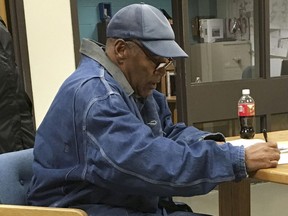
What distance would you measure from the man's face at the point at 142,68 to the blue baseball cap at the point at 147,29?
0.03 metres

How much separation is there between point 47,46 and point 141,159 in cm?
186

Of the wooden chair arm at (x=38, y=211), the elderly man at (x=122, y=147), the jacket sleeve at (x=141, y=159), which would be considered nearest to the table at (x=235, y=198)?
the elderly man at (x=122, y=147)

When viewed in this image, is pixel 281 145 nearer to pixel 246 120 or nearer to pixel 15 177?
pixel 246 120

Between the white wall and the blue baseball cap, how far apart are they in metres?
1.57

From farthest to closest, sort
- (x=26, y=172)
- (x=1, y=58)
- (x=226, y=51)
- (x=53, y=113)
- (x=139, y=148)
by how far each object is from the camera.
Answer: (x=226, y=51), (x=1, y=58), (x=26, y=172), (x=53, y=113), (x=139, y=148)

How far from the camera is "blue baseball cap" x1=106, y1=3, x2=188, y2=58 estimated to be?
1.40 metres

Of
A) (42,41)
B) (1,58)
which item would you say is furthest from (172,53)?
(42,41)

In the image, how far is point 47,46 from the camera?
2945 millimetres

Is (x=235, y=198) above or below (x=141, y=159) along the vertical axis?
below

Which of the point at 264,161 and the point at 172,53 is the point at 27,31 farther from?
the point at 264,161

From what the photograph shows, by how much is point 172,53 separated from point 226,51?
2481mm

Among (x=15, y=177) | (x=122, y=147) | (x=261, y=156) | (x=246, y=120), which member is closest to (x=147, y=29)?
(x=122, y=147)

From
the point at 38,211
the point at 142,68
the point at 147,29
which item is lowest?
the point at 38,211

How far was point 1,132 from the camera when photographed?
2.16 metres
